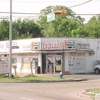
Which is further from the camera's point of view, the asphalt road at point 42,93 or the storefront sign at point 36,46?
the storefront sign at point 36,46

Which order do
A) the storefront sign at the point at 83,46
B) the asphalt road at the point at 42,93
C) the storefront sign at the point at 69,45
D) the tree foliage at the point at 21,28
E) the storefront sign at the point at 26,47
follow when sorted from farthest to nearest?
the tree foliage at the point at 21,28 < the storefront sign at the point at 26,47 < the storefront sign at the point at 83,46 < the storefront sign at the point at 69,45 < the asphalt road at the point at 42,93

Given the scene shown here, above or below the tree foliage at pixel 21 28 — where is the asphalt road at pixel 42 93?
below

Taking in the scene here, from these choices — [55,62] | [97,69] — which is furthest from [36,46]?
[97,69]

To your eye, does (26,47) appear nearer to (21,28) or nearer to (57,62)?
(57,62)

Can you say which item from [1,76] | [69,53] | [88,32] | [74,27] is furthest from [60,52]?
[74,27]

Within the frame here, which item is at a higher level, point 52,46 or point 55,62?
point 52,46

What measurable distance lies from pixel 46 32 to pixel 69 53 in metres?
42.7

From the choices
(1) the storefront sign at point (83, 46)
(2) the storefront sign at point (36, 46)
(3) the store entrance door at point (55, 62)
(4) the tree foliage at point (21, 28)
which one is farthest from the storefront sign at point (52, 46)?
(4) the tree foliage at point (21, 28)

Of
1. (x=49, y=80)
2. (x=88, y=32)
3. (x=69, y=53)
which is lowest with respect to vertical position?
(x=49, y=80)

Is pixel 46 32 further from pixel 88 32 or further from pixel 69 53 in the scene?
pixel 69 53

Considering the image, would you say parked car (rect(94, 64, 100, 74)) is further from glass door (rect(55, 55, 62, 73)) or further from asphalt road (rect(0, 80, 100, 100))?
asphalt road (rect(0, 80, 100, 100))

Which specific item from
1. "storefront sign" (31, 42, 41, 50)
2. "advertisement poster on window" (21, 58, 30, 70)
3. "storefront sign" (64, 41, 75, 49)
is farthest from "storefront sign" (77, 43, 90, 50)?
"advertisement poster on window" (21, 58, 30, 70)

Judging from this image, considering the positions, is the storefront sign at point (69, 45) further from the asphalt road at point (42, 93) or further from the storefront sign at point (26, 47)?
the asphalt road at point (42, 93)

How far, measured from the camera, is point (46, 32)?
3410 inches
